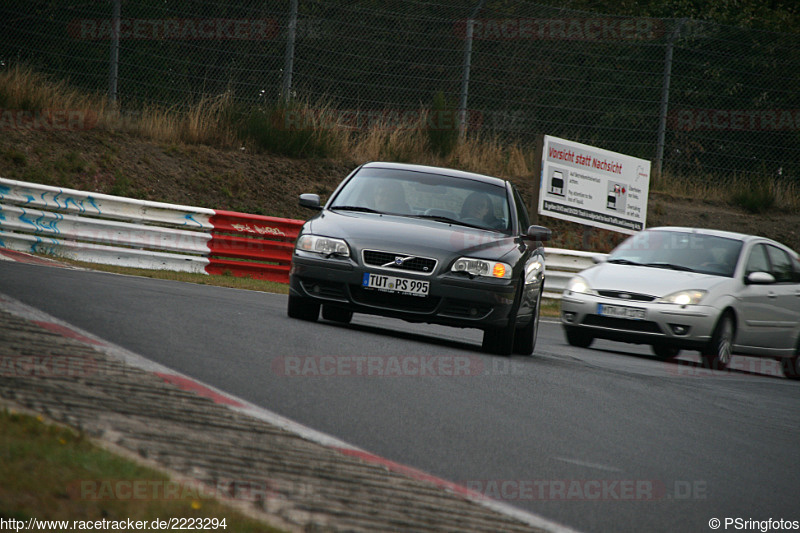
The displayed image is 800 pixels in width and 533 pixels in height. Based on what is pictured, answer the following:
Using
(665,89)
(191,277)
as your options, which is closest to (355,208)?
(191,277)

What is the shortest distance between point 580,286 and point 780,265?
9.21 feet

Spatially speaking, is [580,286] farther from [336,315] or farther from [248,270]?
[248,270]

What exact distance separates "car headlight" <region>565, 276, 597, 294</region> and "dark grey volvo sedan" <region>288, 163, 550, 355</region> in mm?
1893

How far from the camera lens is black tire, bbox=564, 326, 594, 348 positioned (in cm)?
1302

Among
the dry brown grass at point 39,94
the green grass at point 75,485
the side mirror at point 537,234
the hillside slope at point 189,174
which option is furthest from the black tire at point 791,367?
the dry brown grass at point 39,94

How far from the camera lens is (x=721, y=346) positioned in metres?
12.7

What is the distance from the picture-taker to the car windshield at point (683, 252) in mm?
13328

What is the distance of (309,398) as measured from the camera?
22.9ft

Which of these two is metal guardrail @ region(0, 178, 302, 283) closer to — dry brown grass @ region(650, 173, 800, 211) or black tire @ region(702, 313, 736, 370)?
black tire @ region(702, 313, 736, 370)

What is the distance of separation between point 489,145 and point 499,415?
1815 centimetres

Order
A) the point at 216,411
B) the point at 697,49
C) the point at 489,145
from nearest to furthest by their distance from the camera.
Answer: the point at 216,411 < the point at 697,49 < the point at 489,145

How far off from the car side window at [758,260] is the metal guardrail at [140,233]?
750 cm

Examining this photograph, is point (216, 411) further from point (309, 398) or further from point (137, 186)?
point (137, 186)

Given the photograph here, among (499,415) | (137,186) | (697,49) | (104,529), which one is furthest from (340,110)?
(104,529)
